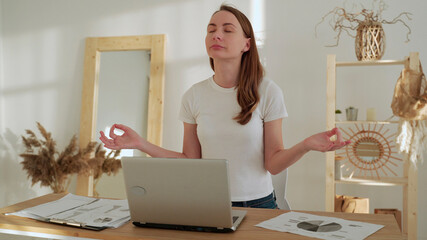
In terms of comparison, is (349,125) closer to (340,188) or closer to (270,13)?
(340,188)

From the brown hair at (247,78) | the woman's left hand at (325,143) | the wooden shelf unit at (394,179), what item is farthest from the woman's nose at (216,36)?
the wooden shelf unit at (394,179)

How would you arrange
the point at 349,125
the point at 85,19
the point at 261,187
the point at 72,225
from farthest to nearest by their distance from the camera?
1. the point at 85,19
2. the point at 349,125
3. the point at 261,187
4. the point at 72,225

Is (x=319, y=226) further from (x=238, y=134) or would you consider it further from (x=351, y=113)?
(x=351, y=113)

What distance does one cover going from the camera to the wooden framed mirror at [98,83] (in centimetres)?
380

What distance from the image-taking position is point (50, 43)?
167 inches

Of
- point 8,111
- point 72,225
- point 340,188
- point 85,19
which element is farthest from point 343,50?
point 8,111

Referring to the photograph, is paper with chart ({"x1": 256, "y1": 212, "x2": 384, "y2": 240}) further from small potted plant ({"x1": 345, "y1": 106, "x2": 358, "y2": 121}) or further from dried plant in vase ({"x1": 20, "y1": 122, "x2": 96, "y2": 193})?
dried plant in vase ({"x1": 20, "y1": 122, "x2": 96, "y2": 193})

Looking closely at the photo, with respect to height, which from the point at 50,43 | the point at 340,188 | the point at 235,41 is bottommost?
the point at 340,188

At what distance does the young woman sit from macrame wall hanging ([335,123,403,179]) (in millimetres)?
1470

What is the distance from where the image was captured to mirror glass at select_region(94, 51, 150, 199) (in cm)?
387

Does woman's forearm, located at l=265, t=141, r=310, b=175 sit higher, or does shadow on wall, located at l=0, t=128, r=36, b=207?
woman's forearm, located at l=265, t=141, r=310, b=175

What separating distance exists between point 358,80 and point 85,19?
2737 millimetres

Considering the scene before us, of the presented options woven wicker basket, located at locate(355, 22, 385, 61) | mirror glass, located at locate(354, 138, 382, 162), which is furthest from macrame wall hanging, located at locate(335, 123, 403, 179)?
woven wicker basket, located at locate(355, 22, 385, 61)

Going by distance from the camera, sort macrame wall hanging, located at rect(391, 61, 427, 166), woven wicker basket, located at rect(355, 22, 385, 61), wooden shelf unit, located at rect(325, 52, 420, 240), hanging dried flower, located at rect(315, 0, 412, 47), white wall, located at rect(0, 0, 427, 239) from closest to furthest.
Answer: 1. macrame wall hanging, located at rect(391, 61, 427, 166)
2. wooden shelf unit, located at rect(325, 52, 420, 240)
3. woven wicker basket, located at rect(355, 22, 385, 61)
4. hanging dried flower, located at rect(315, 0, 412, 47)
5. white wall, located at rect(0, 0, 427, 239)
